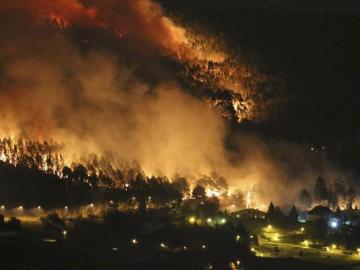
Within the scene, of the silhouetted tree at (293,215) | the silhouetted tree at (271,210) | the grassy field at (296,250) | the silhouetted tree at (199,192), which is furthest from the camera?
the silhouetted tree at (199,192)

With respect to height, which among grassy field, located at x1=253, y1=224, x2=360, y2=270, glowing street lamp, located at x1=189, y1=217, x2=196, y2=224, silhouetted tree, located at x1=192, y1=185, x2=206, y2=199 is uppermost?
silhouetted tree, located at x1=192, y1=185, x2=206, y2=199

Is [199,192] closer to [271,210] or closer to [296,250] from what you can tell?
[271,210]

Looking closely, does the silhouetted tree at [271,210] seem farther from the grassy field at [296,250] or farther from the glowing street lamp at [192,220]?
the glowing street lamp at [192,220]

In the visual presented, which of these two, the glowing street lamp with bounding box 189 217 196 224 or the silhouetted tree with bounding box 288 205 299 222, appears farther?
the silhouetted tree with bounding box 288 205 299 222

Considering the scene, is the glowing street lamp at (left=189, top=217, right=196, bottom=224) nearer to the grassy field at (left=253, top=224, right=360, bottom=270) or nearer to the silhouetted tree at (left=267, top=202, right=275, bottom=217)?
the grassy field at (left=253, top=224, right=360, bottom=270)

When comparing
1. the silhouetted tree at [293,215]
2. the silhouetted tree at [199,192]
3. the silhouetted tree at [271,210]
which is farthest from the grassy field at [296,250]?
the silhouetted tree at [199,192]

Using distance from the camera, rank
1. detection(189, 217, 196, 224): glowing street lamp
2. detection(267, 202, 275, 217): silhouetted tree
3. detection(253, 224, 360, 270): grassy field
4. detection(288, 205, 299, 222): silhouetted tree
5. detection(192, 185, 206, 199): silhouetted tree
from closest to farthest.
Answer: detection(253, 224, 360, 270): grassy field → detection(189, 217, 196, 224): glowing street lamp → detection(267, 202, 275, 217): silhouetted tree → detection(288, 205, 299, 222): silhouetted tree → detection(192, 185, 206, 199): silhouetted tree

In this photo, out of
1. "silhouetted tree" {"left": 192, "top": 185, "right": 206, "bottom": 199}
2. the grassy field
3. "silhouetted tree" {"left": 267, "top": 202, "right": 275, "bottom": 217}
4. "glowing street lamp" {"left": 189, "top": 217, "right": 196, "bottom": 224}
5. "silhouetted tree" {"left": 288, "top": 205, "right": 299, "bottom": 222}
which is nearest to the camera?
the grassy field

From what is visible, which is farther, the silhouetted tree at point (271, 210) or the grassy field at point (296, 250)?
the silhouetted tree at point (271, 210)

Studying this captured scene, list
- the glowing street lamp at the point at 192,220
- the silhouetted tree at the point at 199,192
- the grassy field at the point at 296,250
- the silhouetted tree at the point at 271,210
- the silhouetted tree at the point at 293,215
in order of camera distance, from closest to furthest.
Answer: the grassy field at the point at 296,250 < the glowing street lamp at the point at 192,220 < the silhouetted tree at the point at 271,210 < the silhouetted tree at the point at 293,215 < the silhouetted tree at the point at 199,192

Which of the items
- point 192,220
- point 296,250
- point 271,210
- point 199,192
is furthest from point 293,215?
point 192,220

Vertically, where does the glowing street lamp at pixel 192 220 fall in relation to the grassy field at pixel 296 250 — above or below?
above

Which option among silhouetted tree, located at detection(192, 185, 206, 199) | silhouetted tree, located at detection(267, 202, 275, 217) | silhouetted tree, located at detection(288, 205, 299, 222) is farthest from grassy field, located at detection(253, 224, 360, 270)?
silhouetted tree, located at detection(192, 185, 206, 199)
